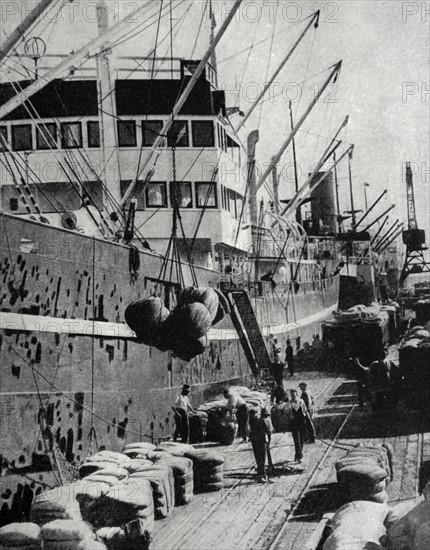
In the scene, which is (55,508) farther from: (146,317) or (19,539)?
(146,317)

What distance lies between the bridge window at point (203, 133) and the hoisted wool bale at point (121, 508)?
37.9 feet

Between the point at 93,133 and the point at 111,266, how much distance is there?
7.43m

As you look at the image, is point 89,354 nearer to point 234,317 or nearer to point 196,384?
point 196,384

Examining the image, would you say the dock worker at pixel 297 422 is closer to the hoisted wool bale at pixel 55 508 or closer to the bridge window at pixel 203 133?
the hoisted wool bale at pixel 55 508

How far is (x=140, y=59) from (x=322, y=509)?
12159 millimetres

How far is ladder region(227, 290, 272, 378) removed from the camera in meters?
16.1

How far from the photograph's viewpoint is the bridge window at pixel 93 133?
16109 mm

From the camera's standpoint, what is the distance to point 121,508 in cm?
635

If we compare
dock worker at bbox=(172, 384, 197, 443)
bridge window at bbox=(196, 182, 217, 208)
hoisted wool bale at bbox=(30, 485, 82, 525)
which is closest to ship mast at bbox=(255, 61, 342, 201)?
bridge window at bbox=(196, 182, 217, 208)

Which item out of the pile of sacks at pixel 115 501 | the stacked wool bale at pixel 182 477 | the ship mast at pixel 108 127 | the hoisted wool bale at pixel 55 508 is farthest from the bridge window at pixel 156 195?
the hoisted wool bale at pixel 55 508

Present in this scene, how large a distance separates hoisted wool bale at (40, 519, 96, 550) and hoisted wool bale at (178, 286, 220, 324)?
4.51 meters

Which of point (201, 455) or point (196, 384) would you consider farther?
point (196, 384)

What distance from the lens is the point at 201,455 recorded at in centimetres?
816

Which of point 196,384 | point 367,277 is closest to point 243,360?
point 196,384
